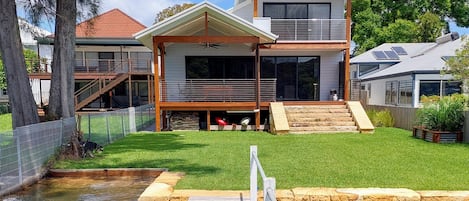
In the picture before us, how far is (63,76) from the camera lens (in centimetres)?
873

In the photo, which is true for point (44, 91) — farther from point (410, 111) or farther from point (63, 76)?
point (410, 111)

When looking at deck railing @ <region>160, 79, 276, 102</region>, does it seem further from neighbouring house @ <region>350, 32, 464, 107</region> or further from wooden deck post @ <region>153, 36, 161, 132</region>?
neighbouring house @ <region>350, 32, 464, 107</region>

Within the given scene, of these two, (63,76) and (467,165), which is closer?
(467,165)

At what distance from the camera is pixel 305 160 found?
733 centimetres

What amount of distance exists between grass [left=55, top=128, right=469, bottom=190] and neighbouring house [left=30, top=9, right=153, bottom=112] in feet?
35.9

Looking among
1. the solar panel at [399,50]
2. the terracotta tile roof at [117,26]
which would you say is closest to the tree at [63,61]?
the terracotta tile roof at [117,26]

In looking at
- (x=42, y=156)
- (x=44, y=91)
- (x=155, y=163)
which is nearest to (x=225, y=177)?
(x=155, y=163)

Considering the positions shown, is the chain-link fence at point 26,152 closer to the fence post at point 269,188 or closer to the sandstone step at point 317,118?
the fence post at point 269,188

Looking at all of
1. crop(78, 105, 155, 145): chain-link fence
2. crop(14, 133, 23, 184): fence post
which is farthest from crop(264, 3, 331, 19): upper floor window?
crop(14, 133, 23, 184): fence post

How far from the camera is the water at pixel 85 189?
5.52 m

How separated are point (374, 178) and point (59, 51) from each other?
26.4 feet

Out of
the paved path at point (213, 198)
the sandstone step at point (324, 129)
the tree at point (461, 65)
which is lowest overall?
the paved path at point (213, 198)

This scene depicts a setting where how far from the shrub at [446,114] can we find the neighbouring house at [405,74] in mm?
4257

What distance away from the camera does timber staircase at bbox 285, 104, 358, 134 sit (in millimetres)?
12258
